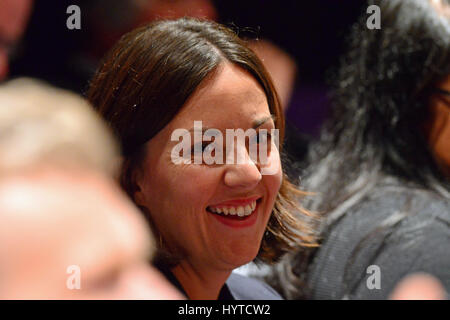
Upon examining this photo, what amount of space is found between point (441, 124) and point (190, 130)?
2.64ft

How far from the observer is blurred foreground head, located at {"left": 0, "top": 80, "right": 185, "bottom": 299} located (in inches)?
22.3

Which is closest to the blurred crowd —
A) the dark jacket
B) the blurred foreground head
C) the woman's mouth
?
the dark jacket

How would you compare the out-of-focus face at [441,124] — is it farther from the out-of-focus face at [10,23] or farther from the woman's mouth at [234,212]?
the out-of-focus face at [10,23]

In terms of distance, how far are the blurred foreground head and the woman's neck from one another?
452mm

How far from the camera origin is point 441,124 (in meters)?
1.52

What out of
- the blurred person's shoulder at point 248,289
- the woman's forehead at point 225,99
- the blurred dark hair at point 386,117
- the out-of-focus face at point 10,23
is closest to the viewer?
the woman's forehead at point 225,99

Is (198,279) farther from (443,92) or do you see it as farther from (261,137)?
(443,92)

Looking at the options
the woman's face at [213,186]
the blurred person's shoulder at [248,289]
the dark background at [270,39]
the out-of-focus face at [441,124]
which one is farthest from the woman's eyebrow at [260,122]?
the out-of-focus face at [441,124]

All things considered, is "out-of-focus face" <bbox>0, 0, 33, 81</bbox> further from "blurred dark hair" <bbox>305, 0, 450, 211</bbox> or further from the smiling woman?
"blurred dark hair" <bbox>305, 0, 450, 211</bbox>

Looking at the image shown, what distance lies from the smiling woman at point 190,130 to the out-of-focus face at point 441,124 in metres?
0.62

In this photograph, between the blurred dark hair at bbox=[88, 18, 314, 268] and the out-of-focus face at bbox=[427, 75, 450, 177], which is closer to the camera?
the blurred dark hair at bbox=[88, 18, 314, 268]

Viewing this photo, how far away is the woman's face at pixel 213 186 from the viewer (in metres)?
0.98
